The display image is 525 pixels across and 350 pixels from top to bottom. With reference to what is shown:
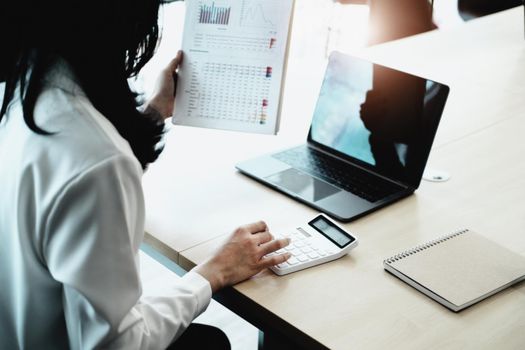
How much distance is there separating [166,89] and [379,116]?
50 cm

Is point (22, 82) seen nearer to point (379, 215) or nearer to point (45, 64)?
point (45, 64)

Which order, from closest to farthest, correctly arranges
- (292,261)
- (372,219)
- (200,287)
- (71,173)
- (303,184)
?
(71,173)
(200,287)
(292,261)
(372,219)
(303,184)

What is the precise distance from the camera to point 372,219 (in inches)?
56.5

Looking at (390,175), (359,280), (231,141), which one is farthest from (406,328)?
(231,141)

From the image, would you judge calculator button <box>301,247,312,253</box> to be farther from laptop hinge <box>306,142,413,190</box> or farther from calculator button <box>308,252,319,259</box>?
laptop hinge <box>306,142,413,190</box>

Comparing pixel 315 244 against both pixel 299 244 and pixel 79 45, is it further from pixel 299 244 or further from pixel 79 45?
pixel 79 45

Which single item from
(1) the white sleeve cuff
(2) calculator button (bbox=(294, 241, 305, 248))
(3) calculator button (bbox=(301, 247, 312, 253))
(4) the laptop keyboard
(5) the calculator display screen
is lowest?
(1) the white sleeve cuff

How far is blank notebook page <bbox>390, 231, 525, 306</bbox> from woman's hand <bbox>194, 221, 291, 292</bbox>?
0.23 meters

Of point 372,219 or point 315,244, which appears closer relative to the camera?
point 315,244

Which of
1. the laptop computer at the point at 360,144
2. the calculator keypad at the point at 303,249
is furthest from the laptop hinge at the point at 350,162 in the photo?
the calculator keypad at the point at 303,249

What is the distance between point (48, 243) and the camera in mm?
899

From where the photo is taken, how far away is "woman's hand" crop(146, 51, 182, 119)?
1.56 metres

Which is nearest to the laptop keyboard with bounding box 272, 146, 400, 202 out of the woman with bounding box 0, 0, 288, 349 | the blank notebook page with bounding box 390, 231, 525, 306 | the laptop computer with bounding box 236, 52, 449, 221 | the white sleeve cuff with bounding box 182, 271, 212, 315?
the laptop computer with bounding box 236, 52, 449, 221

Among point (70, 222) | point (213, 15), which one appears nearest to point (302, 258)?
point (70, 222)
